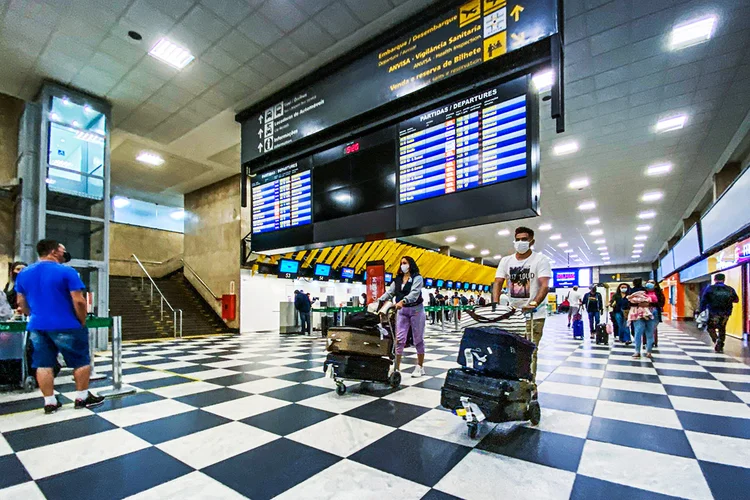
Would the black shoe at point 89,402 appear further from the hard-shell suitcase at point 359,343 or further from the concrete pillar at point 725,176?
the concrete pillar at point 725,176

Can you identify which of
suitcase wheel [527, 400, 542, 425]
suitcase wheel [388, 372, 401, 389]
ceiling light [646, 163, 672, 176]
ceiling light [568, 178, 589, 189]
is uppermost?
ceiling light [646, 163, 672, 176]

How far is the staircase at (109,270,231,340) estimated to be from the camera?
32.8 ft

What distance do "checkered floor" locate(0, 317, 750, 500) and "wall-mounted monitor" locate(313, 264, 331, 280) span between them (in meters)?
9.35

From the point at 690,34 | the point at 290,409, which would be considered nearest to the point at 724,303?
the point at 690,34

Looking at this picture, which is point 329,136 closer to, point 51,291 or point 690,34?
point 51,291

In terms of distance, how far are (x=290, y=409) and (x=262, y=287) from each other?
373 inches

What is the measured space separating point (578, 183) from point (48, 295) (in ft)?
37.1

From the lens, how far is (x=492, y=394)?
226 centimetres

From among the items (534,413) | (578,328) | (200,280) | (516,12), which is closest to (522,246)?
(534,413)

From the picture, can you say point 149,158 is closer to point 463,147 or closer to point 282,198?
point 282,198

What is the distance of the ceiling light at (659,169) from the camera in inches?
357

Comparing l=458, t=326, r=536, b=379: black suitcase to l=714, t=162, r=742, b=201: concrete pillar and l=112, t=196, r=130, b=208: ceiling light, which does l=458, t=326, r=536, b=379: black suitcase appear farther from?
l=112, t=196, r=130, b=208: ceiling light

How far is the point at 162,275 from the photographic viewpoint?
49.3ft

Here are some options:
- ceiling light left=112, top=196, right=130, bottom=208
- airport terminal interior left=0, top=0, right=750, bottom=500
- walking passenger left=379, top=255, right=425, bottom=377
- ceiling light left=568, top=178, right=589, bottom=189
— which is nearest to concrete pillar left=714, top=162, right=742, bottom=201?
airport terminal interior left=0, top=0, right=750, bottom=500
